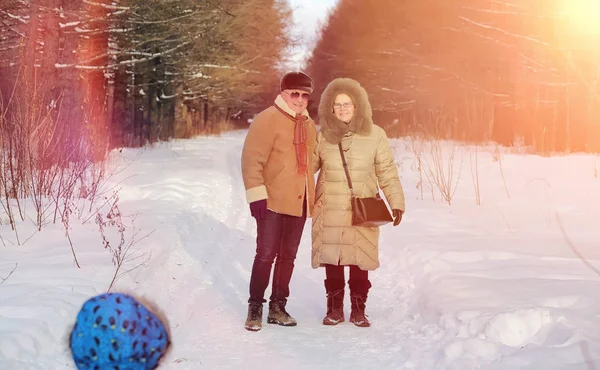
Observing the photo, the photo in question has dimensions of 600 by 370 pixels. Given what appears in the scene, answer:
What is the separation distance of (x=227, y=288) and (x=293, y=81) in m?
2.06

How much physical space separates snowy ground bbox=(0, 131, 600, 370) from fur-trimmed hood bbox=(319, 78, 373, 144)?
1.40 meters

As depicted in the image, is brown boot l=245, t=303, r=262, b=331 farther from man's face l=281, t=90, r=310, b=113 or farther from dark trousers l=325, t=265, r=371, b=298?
man's face l=281, t=90, r=310, b=113

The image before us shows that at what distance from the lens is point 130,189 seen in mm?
10188

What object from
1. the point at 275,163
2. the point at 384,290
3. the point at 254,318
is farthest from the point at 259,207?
the point at 384,290

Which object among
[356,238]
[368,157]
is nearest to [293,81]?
[368,157]

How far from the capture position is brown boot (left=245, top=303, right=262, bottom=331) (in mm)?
4457

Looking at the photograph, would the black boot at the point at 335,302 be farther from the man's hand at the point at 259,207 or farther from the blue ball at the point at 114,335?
the blue ball at the point at 114,335

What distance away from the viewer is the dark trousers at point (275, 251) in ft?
15.0

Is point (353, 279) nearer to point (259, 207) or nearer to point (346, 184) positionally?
point (346, 184)

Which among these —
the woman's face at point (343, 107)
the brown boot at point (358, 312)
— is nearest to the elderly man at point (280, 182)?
the woman's face at point (343, 107)

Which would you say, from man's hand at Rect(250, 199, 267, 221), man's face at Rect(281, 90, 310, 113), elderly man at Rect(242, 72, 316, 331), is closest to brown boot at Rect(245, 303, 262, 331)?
elderly man at Rect(242, 72, 316, 331)

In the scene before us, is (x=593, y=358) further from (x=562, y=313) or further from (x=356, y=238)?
(x=356, y=238)

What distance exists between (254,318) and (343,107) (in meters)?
1.68

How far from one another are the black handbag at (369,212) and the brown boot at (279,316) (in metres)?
0.84
